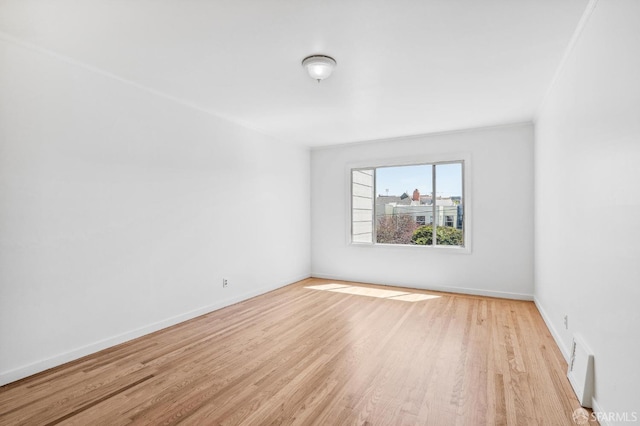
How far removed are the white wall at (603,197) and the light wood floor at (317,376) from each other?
1.74ft

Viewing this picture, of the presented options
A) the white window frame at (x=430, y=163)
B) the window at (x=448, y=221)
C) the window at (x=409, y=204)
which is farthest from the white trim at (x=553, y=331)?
the window at (x=448, y=221)

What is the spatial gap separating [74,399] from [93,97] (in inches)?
99.6

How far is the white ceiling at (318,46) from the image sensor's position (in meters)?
2.12

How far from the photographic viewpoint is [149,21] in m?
2.24

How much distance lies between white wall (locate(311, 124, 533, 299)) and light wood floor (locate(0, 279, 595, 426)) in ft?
3.51

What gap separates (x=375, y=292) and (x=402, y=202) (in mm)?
1666

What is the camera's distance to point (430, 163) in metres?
5.36

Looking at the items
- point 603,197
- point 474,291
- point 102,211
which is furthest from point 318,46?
point 474,291

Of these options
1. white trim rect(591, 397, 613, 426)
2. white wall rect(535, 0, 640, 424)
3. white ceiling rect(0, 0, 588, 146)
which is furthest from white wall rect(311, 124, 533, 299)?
A: white trim rect(591, 397, 613, 426)

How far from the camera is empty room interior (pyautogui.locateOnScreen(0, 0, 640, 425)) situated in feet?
6.68

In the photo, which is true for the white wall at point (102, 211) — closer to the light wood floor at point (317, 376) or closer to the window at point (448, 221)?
the light wood floor at point (317, 376)

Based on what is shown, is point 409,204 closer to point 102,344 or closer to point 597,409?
point 597,409

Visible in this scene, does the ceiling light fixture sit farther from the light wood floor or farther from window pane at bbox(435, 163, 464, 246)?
window pane at bbox(435, 163, 464, 246)

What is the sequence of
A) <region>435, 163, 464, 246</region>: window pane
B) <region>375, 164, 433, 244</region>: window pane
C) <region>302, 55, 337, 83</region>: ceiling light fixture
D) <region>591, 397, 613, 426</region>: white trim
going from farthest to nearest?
<region>375, 164, 433, 244</region>: window pane < <region>435, 163, 464, 246</region>: window pane < <region>302, 55, 337, 83</region>: ceiling light fixture < <region>591, 397, 613, 426</region>: white trim
